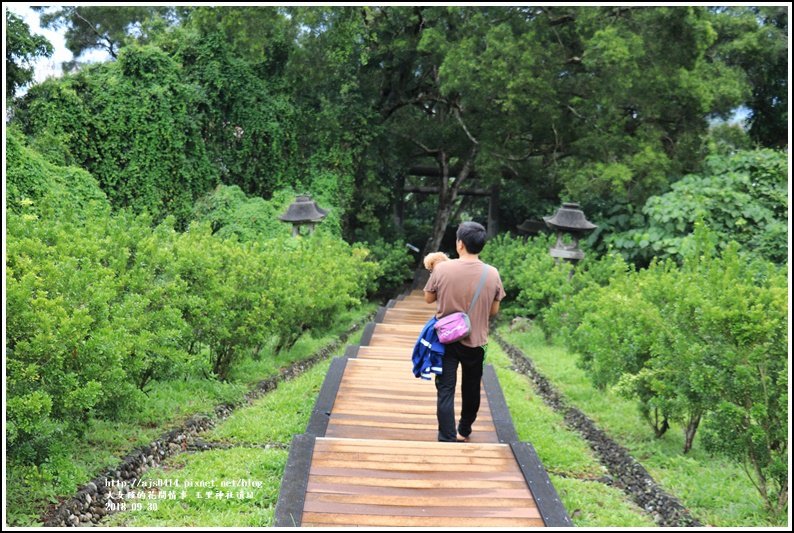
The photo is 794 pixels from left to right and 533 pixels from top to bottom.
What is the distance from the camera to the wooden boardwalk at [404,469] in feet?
12.2

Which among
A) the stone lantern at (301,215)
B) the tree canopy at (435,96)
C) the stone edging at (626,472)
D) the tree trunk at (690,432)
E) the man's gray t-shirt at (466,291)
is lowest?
the stone edging at (626,472)

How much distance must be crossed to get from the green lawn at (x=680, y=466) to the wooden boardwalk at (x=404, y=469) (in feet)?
3.33

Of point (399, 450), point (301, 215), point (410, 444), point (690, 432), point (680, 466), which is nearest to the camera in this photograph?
point (399, 450)

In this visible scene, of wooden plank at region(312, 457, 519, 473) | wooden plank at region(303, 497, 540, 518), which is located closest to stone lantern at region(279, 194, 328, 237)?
wooden plank at region(312, 457, 519, 473)

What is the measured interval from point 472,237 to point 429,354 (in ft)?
2.86

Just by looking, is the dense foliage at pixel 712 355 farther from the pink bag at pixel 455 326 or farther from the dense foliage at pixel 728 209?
the dense foliage at pixel 728 209

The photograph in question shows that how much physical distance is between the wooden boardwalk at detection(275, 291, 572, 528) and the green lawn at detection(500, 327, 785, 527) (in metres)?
1.01

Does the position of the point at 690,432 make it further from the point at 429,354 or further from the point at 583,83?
the point at 583,83

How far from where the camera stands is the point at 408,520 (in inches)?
143

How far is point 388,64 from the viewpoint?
→ 18234 mm

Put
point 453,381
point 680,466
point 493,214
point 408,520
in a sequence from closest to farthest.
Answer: point 408,520 < point 453,381 < point 680,466 < point 493,214

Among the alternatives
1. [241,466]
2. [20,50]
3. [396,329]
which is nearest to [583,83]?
A: [396,329]

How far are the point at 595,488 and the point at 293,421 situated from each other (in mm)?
2497

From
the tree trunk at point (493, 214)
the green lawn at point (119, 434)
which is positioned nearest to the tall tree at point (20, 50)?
the green lawn at point (119, 434)
